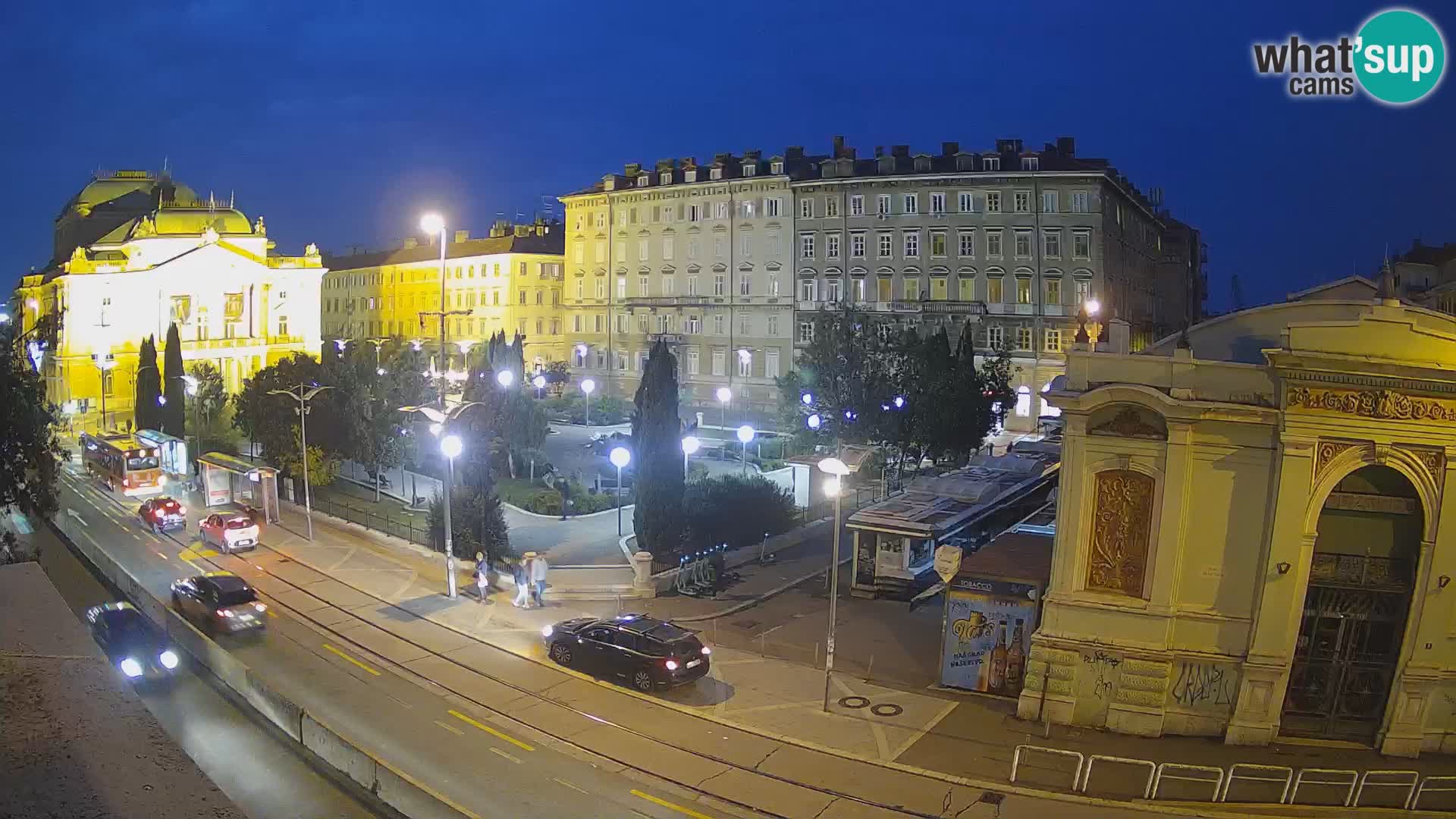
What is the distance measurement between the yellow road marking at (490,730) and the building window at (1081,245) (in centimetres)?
5036

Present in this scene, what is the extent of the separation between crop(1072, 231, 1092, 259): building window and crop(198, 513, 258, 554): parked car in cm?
4693

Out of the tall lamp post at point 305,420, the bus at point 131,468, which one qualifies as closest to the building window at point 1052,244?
the tall lamp post at point 305,420

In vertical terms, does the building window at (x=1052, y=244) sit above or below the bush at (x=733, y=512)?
above

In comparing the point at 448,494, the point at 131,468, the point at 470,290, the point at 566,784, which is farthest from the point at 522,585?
the point at 470,290

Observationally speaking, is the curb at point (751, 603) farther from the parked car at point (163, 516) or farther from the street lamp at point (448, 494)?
the parked car at point (163, 516)

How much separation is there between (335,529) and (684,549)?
13.3m

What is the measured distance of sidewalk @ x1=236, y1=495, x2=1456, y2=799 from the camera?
16.6 meters

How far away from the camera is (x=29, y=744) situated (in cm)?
1311

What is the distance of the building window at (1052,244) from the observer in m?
59.7

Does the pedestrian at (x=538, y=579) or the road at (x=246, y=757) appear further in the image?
the pedestrian at (x=538, y=579)

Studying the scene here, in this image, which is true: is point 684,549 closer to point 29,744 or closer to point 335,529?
point 335,529

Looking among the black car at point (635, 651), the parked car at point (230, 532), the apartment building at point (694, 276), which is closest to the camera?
the black car at point (635, 651)

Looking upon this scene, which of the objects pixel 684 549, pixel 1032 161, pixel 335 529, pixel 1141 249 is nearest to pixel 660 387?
pixel 684 549

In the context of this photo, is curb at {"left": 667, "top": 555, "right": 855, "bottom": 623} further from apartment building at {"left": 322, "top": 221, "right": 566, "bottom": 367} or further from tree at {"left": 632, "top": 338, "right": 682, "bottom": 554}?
apartment building at {"left": 322, "top": 221, "right": 566, "bottom": 367}
